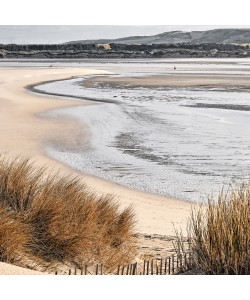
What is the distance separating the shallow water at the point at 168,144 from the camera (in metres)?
10.6

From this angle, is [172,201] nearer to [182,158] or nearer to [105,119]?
[182,158]

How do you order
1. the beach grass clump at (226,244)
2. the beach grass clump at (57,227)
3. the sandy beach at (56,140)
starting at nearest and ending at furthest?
the beach grass clump at (226,244)
the beach grass clump at (57,227)
the sandy beach at (56,140)

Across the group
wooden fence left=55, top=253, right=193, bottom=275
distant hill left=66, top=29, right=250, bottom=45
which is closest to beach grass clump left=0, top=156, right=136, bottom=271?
wooden fence left=55, top=253, right=193, bottom=275

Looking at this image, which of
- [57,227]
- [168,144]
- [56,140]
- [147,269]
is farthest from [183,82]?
[147,269]

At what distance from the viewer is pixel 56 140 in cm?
1460

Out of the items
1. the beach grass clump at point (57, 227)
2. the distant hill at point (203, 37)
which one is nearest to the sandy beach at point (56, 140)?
the beach grass clump at point (57, 227)

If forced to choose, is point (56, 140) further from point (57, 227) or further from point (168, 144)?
point (57, 227)

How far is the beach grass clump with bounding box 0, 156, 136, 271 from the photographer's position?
17.6ft

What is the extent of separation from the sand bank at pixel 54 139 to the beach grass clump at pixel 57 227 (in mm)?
966

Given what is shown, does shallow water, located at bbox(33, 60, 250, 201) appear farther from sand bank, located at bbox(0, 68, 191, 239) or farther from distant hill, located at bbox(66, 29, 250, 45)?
distant hill, located at bbox(66, 29, 250, 45)

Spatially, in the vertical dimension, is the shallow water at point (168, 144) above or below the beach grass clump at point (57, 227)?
below

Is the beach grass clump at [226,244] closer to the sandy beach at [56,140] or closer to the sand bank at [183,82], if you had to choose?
the sandy beach at [56,140]
